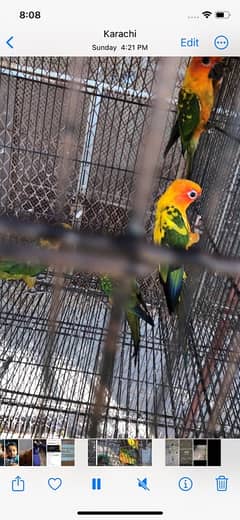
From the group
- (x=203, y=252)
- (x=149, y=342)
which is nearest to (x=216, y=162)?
(x=203, y=252)

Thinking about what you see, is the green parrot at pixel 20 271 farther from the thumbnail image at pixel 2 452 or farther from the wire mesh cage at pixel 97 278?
the thumbnail image at pixel 2 452

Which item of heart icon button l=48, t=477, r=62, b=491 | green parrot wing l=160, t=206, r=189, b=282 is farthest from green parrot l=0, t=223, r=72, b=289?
heart icon button l=48, t=477, r=62, b=491

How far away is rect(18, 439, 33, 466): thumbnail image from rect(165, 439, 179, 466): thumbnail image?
0.15 meters

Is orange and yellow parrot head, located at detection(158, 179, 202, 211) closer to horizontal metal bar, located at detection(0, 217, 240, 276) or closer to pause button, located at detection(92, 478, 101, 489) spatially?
horizontal metal bar, located at detection(0, 217, 240, 276)

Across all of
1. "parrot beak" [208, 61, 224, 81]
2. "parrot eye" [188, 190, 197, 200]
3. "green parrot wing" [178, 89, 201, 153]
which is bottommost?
"parrot eye" [188, 190, 197, 200]

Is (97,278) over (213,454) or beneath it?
over

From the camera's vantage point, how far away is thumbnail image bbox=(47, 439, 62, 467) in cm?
69

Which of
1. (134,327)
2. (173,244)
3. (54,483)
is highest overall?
(173,244)

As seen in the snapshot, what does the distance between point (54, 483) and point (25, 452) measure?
0.17ft

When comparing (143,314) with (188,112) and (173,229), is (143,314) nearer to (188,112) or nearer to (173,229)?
(173,229)

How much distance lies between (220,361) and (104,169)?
0.90 ft

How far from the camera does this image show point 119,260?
730 mm

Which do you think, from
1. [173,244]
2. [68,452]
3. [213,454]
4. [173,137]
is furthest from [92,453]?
[173,137]

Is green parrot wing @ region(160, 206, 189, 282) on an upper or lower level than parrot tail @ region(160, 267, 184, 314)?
upper
